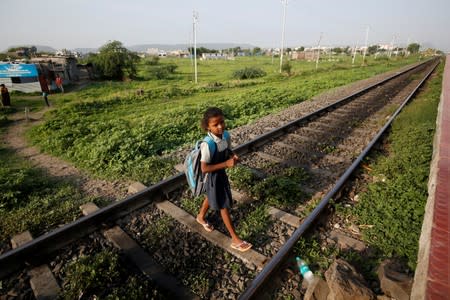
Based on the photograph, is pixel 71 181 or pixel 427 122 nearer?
pixel 71 181

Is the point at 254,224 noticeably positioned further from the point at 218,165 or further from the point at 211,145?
the point at 211,145

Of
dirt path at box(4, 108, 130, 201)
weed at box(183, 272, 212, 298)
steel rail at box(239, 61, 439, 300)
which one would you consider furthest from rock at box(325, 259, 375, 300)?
dirt path at box(4, 108, 130, 201)

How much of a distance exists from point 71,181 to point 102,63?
32834 mm

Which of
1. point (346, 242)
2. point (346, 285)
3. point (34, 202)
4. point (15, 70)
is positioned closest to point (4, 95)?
point (15, 70)

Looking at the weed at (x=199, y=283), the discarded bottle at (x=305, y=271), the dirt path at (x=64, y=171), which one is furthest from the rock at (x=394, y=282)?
the dirt path at (x=64, y=171)

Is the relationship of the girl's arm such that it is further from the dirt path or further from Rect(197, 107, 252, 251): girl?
the dirt path

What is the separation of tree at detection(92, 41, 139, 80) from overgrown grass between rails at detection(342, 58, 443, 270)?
112 feet

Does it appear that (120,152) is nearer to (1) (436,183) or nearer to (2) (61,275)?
(2) (61,275)

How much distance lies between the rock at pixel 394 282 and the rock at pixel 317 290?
49 centimetres

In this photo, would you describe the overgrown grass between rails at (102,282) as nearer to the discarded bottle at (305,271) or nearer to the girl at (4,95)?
the discarded bottle at (305,271)

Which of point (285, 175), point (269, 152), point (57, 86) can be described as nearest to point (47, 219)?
point (285, 175)

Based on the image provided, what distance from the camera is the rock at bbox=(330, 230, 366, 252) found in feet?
9.98

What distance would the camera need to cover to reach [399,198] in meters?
3.83

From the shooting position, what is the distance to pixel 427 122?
22.9 ft
